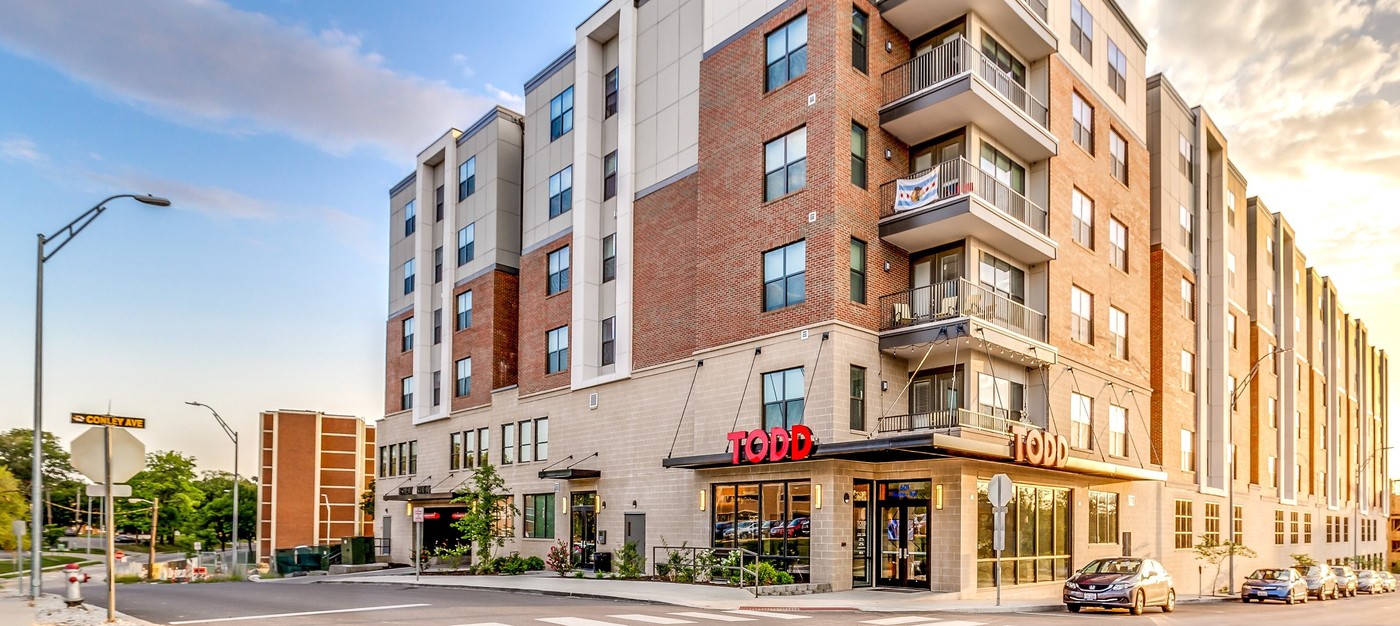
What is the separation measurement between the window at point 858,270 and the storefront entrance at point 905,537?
5.34 metres

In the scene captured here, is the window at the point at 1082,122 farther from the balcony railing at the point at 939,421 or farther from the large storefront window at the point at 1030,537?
the large storefront window at the point at 1030,537

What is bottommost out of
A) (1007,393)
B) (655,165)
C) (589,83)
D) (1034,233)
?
(1007,393)

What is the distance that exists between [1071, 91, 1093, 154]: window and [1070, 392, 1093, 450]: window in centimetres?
888

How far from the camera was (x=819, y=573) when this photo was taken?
2789 centimetres

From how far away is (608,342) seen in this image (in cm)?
3916

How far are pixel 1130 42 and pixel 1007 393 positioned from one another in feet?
60.3

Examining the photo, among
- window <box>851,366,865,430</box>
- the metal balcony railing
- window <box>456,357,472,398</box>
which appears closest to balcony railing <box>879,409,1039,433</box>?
window <box>851,366,865,430</box>

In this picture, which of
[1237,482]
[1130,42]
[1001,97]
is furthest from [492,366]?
[1237,482]

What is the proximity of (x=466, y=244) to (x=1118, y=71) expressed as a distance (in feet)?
97.0

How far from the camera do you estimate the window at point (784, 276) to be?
29469mm

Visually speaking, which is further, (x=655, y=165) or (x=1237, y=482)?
(x=1237, y=482)

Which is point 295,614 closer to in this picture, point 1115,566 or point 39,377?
point 39,377

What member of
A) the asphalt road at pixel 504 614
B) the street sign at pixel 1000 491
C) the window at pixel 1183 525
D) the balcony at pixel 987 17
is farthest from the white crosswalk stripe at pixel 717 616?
the window at pixel 1183 525

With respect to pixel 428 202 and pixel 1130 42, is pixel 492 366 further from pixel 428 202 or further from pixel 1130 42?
pixel 1130 42
